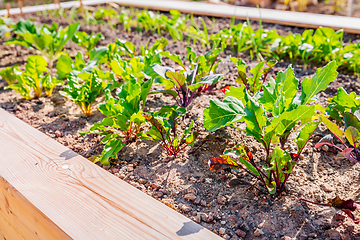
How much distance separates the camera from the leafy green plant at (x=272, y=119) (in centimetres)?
116

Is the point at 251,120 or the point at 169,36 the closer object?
the point at 251,120

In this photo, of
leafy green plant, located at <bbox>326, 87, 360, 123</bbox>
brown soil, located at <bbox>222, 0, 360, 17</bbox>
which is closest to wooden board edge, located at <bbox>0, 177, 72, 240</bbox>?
leafy green plant, located at <bbox>326, 87, 360, 123</bbox>

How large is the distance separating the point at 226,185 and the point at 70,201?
2.18 ft

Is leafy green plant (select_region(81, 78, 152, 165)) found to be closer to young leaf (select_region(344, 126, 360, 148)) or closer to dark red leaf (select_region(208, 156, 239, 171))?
dark red leaf (select_region(208, 156, 239, 171))

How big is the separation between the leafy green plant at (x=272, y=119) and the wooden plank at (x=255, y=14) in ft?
5.76

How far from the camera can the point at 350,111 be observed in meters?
1.43

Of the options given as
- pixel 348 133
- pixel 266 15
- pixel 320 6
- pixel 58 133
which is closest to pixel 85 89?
pixel 58 133

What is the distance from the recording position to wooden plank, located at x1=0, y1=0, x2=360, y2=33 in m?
3.09

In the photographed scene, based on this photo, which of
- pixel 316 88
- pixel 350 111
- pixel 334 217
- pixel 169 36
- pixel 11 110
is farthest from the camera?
pixel 169 36

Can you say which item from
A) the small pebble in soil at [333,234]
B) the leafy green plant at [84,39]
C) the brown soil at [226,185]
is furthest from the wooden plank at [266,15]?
the small pebble in soil at [333,234]

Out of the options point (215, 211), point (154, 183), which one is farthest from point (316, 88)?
point (154, 183)

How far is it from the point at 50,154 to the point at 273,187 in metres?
1.06

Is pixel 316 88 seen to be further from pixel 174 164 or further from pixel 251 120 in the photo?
pixel 174 164

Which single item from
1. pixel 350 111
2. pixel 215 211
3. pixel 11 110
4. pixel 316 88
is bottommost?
pixel 11 110
